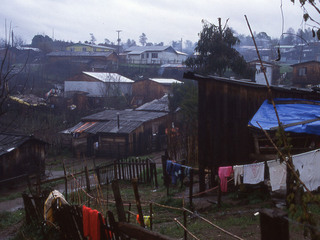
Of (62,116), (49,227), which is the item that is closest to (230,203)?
(49,227)

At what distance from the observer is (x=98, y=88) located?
45.8 metres

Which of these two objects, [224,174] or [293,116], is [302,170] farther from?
[224,174]

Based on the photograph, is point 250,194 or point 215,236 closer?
point 215,236

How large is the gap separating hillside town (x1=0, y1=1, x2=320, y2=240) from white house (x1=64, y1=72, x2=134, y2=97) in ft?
0.77

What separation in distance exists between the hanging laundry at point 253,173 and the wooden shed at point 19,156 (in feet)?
46.9

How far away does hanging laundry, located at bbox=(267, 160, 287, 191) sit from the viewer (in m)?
9.73

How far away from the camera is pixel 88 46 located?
72500 millimetres

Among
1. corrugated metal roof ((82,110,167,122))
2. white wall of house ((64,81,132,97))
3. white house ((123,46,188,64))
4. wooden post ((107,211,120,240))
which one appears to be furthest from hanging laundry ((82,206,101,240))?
white house ((123,46,188,64))

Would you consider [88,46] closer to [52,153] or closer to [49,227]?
[52,153]

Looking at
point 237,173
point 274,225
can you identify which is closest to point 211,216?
point 237,173

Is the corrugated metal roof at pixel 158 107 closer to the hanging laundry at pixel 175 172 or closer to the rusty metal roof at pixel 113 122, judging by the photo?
the rusty metal roof at pixel 113 122

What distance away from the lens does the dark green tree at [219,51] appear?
2791cm

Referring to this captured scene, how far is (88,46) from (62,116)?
38251mm

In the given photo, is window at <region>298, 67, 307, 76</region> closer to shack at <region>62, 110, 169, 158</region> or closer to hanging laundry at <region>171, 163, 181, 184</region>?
shack at <region>62, 110, 169, 158</region>
